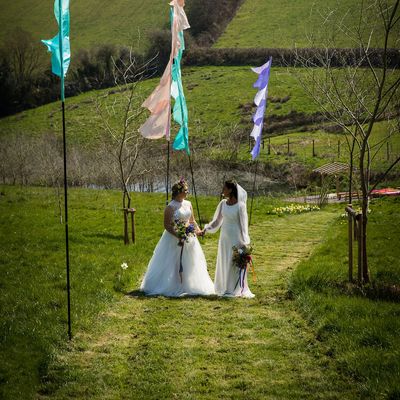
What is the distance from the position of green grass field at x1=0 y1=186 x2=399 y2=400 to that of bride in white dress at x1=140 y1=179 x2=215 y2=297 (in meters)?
0.58

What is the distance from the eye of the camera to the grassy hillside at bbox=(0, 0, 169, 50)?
8969 cm

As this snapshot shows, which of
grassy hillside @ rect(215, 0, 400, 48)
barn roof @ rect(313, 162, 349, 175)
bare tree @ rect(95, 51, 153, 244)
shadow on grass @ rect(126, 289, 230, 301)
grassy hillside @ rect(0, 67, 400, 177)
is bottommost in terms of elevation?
shadow on grass @ rect(126, 289, 230, 301)

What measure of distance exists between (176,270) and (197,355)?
4320 millimetres

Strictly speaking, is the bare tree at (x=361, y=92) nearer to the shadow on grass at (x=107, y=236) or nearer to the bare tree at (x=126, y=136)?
the bare tree at (x=126, y=136)

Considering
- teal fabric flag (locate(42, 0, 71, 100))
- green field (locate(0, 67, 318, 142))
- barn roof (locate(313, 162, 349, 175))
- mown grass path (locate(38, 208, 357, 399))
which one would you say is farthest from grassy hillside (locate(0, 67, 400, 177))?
teal fabric flag (locate(42, 0, 71, 100))

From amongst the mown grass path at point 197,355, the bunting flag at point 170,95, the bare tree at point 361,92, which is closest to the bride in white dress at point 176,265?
the mown grass path at point 197,355

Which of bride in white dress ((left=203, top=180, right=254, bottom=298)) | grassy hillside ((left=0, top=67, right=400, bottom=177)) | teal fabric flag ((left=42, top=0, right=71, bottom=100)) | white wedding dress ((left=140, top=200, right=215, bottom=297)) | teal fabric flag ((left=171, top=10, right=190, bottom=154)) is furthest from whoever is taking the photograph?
grassy hillside ((left=0, top=67, right=400, bottom=177))

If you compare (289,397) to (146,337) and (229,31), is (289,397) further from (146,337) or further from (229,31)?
(229,31)

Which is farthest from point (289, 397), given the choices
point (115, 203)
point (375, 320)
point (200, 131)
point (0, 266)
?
point (200, 131)

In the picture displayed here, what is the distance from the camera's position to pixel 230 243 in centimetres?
1316

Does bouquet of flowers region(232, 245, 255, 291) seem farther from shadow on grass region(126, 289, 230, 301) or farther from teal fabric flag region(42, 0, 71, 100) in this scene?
teal fabric flag region(42, 0, 71, 100)

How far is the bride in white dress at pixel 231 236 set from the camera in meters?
12.9

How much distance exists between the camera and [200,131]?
199 ft

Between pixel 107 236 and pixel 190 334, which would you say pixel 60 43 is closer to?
pixel 190 334
